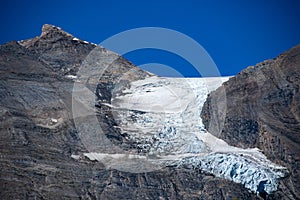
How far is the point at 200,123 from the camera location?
172ft

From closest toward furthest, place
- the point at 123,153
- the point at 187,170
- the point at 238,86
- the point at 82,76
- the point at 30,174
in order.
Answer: the point at 30,174, the point at 187,170, the point at 123,153, the point at 238,86, the point at 82,76

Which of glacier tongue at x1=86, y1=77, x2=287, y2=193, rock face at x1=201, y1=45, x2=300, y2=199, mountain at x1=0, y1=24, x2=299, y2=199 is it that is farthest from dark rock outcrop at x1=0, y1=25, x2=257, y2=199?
rock face at x1=201, y1=45, x2=300, y2=199

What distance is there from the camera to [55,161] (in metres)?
38.7

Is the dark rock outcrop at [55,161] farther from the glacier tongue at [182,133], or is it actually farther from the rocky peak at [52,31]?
the rocky peak at [52,31]

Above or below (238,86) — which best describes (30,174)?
below

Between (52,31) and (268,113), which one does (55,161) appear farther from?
(52,31)

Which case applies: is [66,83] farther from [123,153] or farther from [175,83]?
[175,83]

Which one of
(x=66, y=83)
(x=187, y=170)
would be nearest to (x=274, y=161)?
(x=187, y=170)

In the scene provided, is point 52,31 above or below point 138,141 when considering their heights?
above

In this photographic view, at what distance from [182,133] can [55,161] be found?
13.1 meters

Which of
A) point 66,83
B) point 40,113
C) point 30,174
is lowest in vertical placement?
point 30,174

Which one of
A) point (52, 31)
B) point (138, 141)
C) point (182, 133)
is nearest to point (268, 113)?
point (182, 133)

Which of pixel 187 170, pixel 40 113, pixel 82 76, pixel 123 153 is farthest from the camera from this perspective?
pixel 82 76

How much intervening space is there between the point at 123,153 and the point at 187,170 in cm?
534
